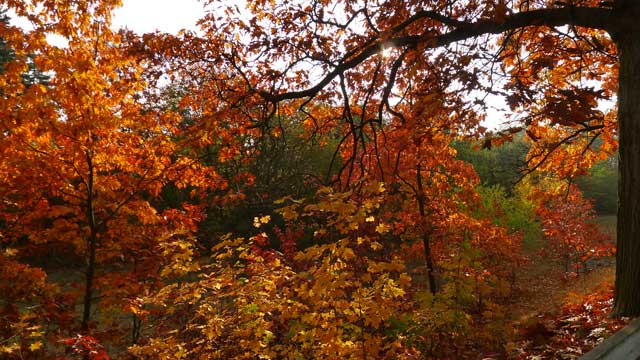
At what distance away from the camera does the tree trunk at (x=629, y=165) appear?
4355 millimetres

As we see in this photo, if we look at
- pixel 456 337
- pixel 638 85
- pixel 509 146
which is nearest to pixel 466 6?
pixel 638 85

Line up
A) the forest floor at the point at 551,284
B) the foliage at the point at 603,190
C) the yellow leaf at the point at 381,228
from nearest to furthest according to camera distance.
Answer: the yellow leaf at the point at 381,228
the forest floor at the point at 551,284
the foliage at the point at 603,190

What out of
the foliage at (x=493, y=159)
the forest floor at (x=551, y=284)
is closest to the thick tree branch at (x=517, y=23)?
the forest floor at (x=551, y=284)

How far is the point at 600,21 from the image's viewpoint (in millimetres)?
4609

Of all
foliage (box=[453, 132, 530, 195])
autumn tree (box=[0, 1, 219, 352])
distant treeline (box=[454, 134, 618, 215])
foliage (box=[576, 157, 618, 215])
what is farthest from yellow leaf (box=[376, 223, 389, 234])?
foliage (box=[576, 157, 618, 215])

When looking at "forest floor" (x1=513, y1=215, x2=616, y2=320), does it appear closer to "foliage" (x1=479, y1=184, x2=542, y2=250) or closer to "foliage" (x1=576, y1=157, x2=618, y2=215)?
"foliage" (x1=479, y1=184, x2=542, y2=250)

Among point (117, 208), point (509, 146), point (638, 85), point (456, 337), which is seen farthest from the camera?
point (509, 146)

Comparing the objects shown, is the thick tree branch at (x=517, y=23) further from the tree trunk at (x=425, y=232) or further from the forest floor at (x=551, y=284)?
the forest floor at (x=551, y=284)

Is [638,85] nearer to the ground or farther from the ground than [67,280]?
farther from the ground

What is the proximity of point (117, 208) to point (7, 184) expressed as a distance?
163 centimetres

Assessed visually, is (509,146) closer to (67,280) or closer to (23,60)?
(67,280)

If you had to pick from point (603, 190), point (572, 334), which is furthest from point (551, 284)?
point (603, 190)

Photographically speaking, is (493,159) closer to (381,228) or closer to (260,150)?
(260,150)

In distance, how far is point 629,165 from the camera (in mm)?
4457
